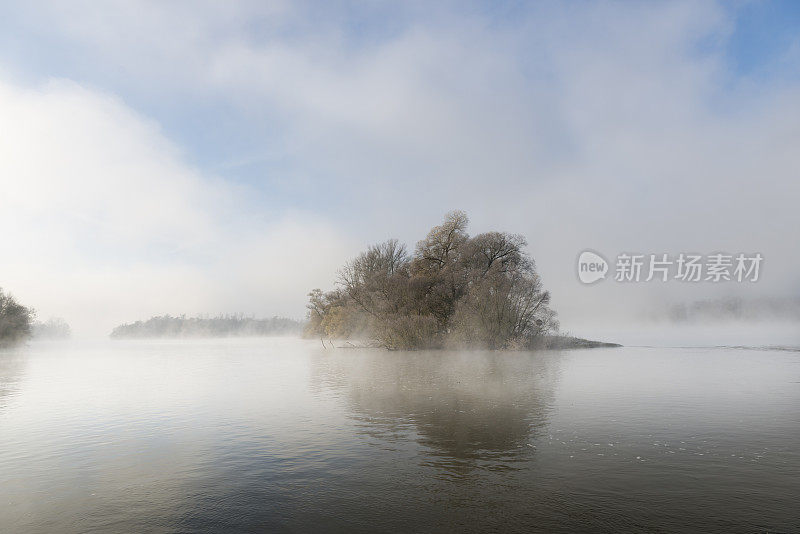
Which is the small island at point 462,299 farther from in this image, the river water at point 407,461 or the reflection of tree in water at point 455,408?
the river water at point 407,461

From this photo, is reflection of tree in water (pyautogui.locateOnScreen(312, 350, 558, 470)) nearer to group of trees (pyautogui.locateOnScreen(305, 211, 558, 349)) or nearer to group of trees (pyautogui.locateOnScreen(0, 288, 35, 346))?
group of trees (pyautogui.locateOnScreen(305, 211, 558, 349))

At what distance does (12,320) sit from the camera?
7638 cm

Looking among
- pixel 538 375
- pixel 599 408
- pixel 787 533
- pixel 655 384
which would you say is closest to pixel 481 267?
pixel 538 375

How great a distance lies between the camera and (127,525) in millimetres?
8008

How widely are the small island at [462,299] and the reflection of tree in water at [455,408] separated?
24.1 metres

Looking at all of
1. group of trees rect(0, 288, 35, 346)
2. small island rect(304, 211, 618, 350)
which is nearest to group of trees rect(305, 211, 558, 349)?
small island rect(304, 211, 618, 350)

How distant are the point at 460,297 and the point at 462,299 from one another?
128 inches

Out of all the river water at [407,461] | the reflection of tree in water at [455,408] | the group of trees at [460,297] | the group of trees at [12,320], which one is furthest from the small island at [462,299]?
the group of trees at [12,320]

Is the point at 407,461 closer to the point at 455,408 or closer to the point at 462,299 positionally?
the point at 455,408

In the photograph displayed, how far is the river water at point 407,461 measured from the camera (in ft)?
27.0

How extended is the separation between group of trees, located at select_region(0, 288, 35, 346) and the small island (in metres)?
55.2

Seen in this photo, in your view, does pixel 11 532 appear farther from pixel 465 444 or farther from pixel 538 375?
pixel 538 375

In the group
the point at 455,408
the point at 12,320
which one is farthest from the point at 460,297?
the point at 12,320

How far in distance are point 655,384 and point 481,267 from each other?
36.8 metres
